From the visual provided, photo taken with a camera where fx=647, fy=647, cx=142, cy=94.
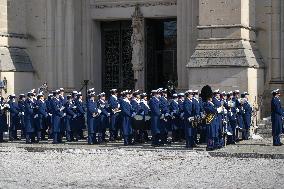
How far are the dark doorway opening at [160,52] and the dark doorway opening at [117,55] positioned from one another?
0.84m

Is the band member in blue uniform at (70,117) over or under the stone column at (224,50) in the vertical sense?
under

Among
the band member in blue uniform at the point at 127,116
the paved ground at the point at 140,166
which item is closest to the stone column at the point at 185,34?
the band member in blue uniform at the point at 127,116

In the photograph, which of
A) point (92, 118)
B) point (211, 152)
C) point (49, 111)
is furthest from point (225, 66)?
point (49, 111)

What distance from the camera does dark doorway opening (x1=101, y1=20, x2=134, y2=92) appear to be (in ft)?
85.4

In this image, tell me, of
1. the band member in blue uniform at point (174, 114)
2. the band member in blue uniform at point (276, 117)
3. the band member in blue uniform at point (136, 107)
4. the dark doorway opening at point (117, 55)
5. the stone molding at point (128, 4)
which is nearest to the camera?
the band member in blue uniform at point (276, 117)

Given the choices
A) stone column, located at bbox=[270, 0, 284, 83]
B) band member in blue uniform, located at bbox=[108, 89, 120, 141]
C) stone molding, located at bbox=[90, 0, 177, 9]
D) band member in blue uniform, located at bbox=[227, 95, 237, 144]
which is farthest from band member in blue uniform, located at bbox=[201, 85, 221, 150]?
stone molding, located at bbox=[90, 0, 177, 9]

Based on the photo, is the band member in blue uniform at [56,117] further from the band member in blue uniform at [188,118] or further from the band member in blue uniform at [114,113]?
the band member in blue uniform at [188,118]

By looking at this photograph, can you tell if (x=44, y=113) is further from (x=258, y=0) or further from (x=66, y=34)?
(x=258, y=0)

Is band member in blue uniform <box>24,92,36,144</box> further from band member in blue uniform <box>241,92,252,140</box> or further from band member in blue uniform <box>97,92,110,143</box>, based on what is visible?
band member in blue uniform <box>241,92,252,140</box>

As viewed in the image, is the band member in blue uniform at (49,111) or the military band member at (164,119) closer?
the military band member at (164,119)

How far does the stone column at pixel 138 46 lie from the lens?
24875 mm

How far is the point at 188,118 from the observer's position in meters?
18.3

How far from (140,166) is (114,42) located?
1226cm

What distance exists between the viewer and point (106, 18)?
25.8 m
